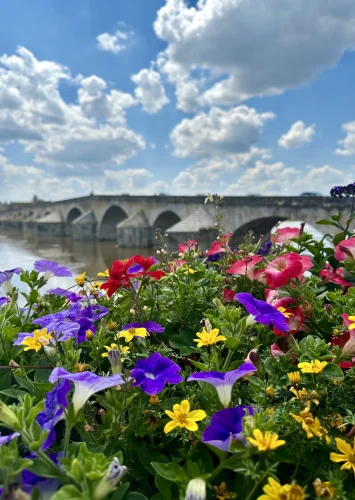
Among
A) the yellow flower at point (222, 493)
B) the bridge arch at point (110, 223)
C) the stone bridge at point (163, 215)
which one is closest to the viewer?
the yellow flower at point (222, 493)

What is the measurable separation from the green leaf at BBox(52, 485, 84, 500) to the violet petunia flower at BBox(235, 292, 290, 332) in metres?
0.46

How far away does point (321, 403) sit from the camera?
0.71 m

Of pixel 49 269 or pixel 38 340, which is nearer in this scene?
pixel 38 340

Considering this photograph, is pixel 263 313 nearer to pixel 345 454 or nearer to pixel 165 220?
pixel 345 454

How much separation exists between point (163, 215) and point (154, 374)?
2509 centimetres

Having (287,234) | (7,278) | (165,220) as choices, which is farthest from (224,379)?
(165,220)

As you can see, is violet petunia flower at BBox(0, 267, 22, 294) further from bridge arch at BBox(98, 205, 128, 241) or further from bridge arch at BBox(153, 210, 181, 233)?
bridge arch at BBox(98, 205, 128, 241)

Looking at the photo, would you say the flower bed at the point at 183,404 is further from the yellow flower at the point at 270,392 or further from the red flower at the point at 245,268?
the red flower at the point at 245,268

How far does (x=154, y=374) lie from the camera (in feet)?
2.51

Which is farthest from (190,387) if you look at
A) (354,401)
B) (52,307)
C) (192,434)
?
(52,307)

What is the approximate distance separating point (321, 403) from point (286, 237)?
98cm

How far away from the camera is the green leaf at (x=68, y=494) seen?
47 cm

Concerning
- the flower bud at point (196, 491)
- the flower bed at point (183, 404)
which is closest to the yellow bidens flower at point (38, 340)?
the flower bed at point (183, 404)

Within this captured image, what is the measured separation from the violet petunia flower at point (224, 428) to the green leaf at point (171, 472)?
2.5 inches
